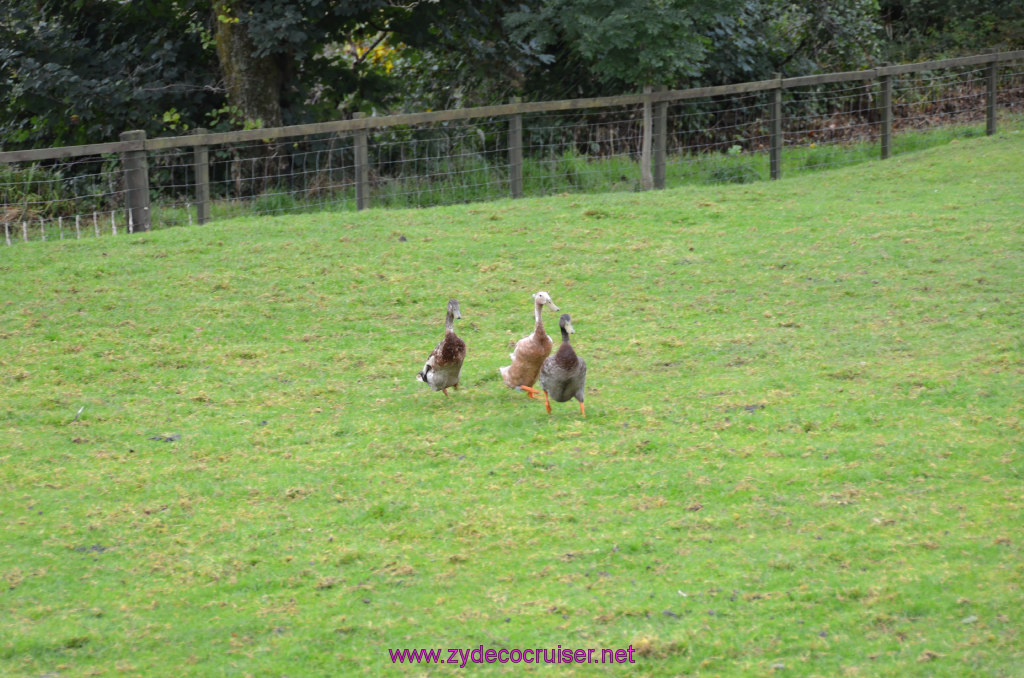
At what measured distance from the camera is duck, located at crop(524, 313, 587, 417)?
23.8ft

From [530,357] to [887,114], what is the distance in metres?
11.8

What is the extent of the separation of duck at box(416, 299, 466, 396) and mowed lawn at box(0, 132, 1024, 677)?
223 millimetres

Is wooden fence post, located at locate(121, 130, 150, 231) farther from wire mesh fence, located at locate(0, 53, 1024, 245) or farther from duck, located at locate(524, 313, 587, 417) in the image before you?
duck, located at locate(524, 313, 587, 417)

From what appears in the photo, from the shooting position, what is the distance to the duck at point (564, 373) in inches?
286

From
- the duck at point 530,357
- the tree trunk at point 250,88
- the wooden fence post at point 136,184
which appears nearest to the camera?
the duck at point 530,357

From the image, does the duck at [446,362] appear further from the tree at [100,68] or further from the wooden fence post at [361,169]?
the tree at [100,68]

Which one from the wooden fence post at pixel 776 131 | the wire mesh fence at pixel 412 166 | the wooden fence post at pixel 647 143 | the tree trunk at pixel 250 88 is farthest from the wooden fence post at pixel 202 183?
the wooden fence post at pixel 776 131

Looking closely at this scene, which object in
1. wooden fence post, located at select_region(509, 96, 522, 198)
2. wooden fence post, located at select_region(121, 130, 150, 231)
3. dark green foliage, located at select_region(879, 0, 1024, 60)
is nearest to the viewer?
wooden fence post, located at select_region(121, 130, 150, 231)

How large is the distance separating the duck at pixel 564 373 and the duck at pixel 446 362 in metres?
0.70

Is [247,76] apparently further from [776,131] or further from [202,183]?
[776,131]

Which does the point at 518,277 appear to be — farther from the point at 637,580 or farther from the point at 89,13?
the point at 89,13

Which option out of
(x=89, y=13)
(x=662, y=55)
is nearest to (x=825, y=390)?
(x=662, y=55)

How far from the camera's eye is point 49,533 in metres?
6.00

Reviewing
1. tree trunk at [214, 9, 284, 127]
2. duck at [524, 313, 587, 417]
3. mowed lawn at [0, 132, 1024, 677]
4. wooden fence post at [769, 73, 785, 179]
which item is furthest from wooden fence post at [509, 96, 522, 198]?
duck at [524, 313, 587, 417]
